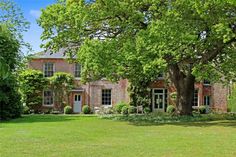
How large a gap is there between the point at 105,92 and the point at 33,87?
26.6 ft

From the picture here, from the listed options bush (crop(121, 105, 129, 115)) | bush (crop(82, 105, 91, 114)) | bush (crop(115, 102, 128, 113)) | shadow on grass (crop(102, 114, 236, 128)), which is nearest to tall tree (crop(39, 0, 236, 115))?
shadow on grass (crop(102, 114, 236, 128))

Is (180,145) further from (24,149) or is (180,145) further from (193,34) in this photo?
(193,34)

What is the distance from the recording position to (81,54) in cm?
3044

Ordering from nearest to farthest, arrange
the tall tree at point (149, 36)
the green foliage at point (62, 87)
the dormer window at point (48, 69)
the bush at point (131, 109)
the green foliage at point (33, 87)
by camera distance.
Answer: the tall tree at point (149, 36) → the bush at point (131, 109) → the green foliage at point (33, 87) → the green foliage at point (62, 87) → the dormer window at point (48, 69)

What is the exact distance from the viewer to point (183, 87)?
34.3m

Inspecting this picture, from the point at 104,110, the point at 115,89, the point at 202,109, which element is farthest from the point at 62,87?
the point at 202,109

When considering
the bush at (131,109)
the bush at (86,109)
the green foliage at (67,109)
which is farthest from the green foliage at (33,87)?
the bush at (131,109)

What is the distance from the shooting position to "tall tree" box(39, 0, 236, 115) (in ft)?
90.0

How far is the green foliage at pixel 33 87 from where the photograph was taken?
159ft

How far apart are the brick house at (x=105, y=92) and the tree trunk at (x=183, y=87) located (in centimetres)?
1570

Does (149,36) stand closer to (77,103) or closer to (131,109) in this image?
(131,109)

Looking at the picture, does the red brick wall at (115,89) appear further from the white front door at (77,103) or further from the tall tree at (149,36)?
the tall tree at (149,36)

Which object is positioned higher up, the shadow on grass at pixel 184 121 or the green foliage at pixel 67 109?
the green foliage at pixel 67 109

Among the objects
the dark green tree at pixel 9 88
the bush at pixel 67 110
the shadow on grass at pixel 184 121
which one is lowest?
the shadow on grass at pixel 184 121
